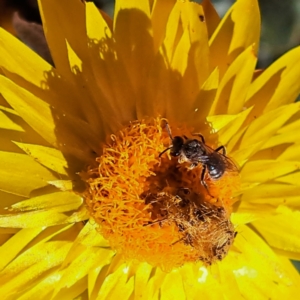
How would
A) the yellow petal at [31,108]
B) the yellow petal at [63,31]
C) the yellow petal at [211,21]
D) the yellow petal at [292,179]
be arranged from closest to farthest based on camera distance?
the yellow petal at [31,108] < the yellow petal at [63,31] < the yellow petal at [292,179] < the yellow petal at [211,21]

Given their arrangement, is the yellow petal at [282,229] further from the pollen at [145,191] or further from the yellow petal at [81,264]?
the yellow petal at [81,264]

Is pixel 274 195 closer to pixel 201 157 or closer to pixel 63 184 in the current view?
pixel 201 157

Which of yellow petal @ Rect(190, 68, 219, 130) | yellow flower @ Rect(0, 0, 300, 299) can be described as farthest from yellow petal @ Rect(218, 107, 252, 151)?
yellow petal @ Rect(190, 68, 219, 130)

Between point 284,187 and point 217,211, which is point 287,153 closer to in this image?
point 284,187

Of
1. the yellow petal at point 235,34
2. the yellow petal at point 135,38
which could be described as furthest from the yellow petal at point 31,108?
the yellow petal at point 235,34

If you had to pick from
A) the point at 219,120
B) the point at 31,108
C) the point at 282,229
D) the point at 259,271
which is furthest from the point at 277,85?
the point at 31,108

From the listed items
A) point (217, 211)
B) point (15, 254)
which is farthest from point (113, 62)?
point (15, 254)

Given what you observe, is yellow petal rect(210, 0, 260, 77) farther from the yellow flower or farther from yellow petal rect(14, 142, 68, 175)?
yellow petal rect(14, 142, 68, 175)
